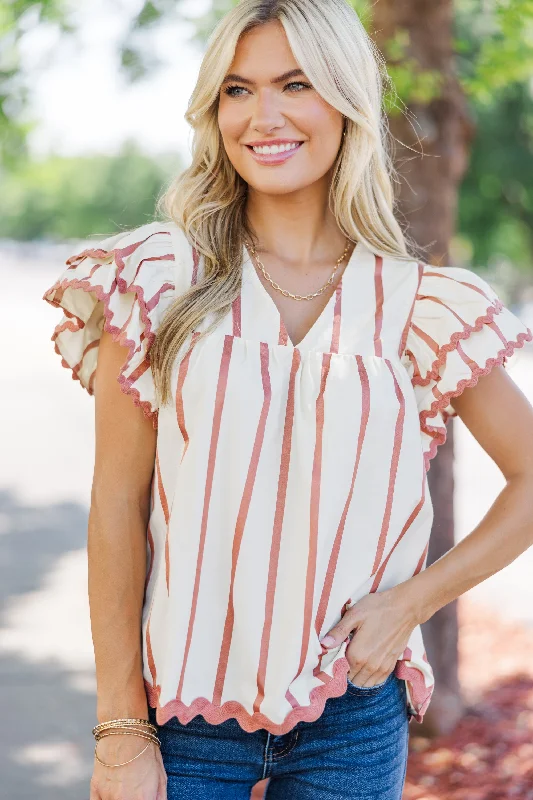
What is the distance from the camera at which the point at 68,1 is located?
501 centimetres

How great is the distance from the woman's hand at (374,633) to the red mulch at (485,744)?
225cm

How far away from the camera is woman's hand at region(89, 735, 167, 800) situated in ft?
6.10

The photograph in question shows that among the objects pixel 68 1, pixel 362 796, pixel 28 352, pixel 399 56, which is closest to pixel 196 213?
pixel 362 796

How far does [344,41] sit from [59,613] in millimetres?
4497

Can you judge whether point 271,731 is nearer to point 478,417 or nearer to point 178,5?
point 478,417

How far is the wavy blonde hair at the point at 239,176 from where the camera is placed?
1.98m

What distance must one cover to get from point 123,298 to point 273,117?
48 centimetres

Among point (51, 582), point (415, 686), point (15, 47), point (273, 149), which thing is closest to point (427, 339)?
point (273, 149)

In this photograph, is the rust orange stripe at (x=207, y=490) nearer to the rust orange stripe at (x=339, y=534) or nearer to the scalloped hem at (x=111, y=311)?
the scalloped hem at (x=111, y=311)

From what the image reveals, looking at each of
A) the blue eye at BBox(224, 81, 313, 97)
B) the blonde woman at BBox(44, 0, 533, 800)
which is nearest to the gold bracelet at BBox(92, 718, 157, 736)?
the blonde woman at BBox(44, 0, 533, 800)

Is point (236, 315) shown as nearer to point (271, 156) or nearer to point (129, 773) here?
point (271, 156)

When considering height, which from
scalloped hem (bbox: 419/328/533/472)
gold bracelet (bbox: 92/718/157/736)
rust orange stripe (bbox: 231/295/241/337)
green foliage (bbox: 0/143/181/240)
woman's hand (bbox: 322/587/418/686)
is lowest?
gold bracelet (bbox: 92/718/157/736)

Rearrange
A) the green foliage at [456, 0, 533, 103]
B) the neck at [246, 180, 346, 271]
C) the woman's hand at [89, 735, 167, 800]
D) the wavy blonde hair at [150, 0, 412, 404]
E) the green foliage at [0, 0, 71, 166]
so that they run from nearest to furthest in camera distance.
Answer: the woman's hand at [89, 735, 167, 800]
the wavy blonde hair at [150, 0, 412, 404]
the neck at [246, 180, 346, 271]
the green foliage at [456, 0, 533, 103]
the green foliage at [0, 0, 71, 166]

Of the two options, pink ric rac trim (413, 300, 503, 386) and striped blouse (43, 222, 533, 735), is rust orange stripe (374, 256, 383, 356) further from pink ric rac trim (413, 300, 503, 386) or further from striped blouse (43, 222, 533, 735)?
pink ric rac trim (413, 300, 503, 386)
